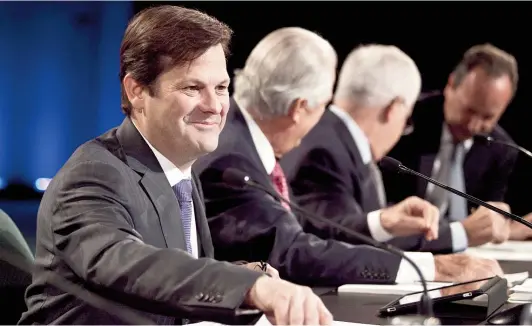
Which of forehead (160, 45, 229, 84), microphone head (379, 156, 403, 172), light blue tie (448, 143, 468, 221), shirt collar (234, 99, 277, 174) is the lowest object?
light blue tie (448, 143, 468, 221)

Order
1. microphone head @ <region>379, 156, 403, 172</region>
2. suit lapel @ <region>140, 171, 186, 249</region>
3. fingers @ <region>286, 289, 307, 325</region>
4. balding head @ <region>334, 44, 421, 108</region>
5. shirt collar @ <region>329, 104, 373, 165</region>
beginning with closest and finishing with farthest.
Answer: fingers @ <region>286, 289, 307, 325</region> → suit lapel @ <region>140, 171, 186, 249</region> → microphone head @ <region>379, 156, 403, 172</region> → shirt collar @ <region>329, 104, 373, 165</region> → balding head @ <region>334, 44, 421, 108</region>

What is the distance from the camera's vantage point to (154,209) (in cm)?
173

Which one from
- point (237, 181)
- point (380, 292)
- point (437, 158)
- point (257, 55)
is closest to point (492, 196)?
point (437, 158)

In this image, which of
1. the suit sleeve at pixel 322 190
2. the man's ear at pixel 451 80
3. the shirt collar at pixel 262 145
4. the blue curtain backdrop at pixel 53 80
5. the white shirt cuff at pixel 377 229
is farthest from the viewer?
the blue curtain backdrop at pixel 53 80

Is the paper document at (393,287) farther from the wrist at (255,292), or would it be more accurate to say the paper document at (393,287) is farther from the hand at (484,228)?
the wrist at (255,292)

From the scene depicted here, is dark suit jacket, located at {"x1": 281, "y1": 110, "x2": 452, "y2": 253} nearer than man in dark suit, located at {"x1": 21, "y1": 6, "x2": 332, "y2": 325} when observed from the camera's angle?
No

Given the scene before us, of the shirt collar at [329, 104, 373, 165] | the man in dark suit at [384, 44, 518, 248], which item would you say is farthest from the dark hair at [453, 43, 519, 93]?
the shirt collar at [329, 104, 373, 165]

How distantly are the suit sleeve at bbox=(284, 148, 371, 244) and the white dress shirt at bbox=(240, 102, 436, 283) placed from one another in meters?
Answer: 0.46

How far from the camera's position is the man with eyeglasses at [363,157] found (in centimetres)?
295

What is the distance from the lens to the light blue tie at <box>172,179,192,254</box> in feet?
6.18

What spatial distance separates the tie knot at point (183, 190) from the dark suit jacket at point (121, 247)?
0.28ft

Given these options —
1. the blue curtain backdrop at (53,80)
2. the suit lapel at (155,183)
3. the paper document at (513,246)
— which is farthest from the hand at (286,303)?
the blue curtain backdrop at (53,80)

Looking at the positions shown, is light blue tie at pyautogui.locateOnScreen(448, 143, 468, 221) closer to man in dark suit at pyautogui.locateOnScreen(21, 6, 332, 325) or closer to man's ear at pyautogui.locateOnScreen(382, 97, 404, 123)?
man's ear at pyautogui.locateOnScreen(382, 97, 404, 123)

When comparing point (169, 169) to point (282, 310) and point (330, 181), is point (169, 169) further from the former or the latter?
point (330, 181)
